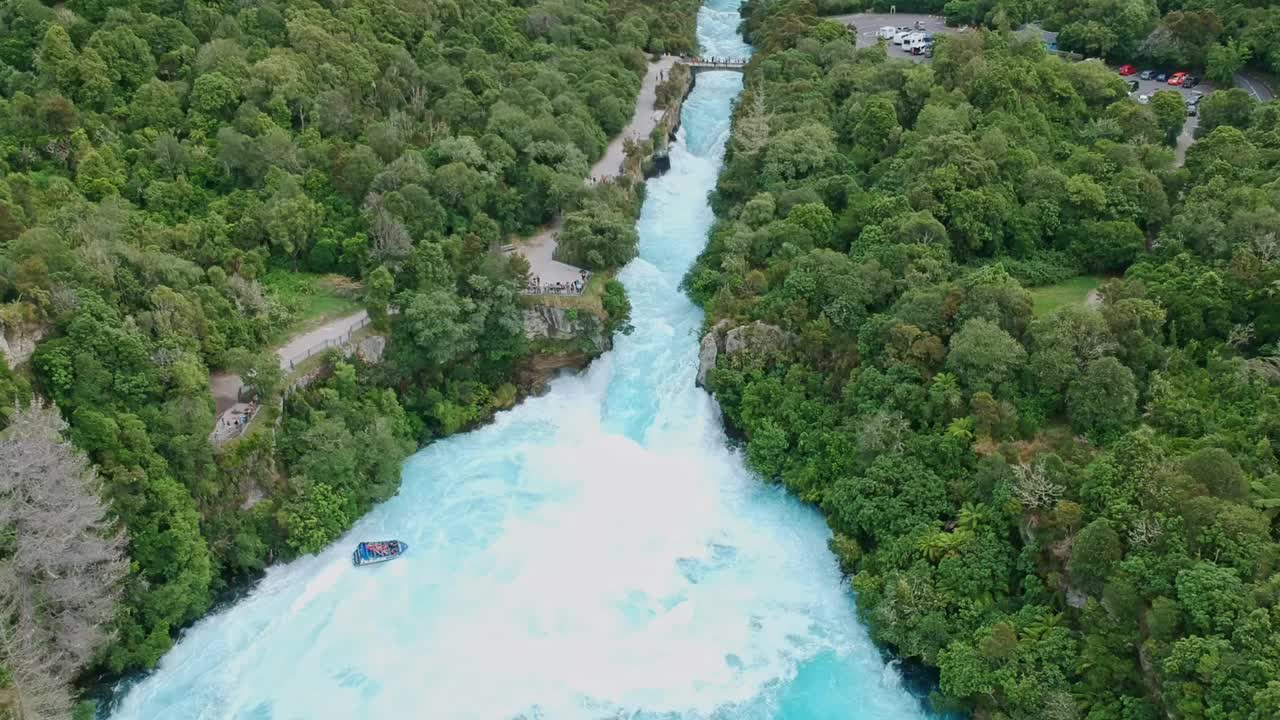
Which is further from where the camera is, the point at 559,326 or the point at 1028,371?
the point at 559,326

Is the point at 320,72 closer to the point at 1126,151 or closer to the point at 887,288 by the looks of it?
the point at 887,288

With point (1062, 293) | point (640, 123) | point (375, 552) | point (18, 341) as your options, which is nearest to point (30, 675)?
point (375, 552)

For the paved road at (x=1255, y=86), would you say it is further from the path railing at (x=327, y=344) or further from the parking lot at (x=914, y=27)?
the path railing at (x=327, y=344)

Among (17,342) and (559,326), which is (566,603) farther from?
(17,342)

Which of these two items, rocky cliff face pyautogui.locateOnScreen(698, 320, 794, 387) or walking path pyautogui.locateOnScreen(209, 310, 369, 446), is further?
rocky cliff face pyautogui.locateOnScreen(698, 320, 794, 387)

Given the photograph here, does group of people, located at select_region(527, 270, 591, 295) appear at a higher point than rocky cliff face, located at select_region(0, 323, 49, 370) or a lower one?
lower

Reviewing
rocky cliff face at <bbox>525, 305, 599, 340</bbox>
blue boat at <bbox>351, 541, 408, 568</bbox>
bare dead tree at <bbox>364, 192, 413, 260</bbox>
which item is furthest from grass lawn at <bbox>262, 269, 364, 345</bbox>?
blue boat at <bbox>351, 541, 408, 568</bbox>

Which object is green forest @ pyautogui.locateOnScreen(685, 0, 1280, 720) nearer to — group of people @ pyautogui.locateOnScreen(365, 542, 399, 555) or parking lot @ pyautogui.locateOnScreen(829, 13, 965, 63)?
group of people @ pyautogui.locateOnScreen(365, 542, 399, 555)
